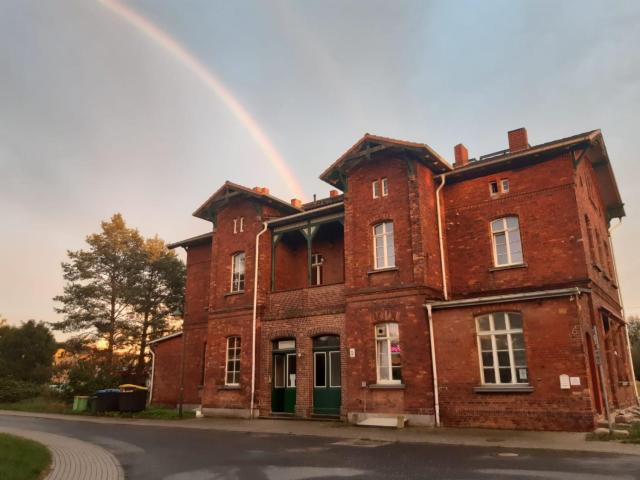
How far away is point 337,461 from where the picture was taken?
9.26 m

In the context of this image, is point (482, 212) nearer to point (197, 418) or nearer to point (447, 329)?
point (447, 329)

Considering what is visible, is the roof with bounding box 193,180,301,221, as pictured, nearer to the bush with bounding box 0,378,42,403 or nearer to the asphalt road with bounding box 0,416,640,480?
the asphalt road with bounding box 0,416,640,480

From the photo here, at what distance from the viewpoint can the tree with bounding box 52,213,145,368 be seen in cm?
3531

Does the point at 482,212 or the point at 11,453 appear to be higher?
the point at 482,212

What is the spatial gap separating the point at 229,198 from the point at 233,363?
23.7 ft

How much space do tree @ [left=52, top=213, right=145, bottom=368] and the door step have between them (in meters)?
25.1

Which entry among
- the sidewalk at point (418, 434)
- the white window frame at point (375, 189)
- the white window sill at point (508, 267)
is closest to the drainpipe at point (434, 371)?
the sidewalk at point (418, 434)

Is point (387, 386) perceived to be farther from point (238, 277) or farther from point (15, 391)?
point (15, 391)

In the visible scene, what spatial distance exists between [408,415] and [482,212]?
7150mm

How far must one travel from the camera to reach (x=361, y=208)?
1747cm

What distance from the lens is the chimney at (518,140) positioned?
17.5 metres

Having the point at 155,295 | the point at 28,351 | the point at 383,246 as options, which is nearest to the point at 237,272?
the point at 383,246

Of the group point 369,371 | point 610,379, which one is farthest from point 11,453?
point 610,379

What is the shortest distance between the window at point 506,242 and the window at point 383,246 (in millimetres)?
3398
